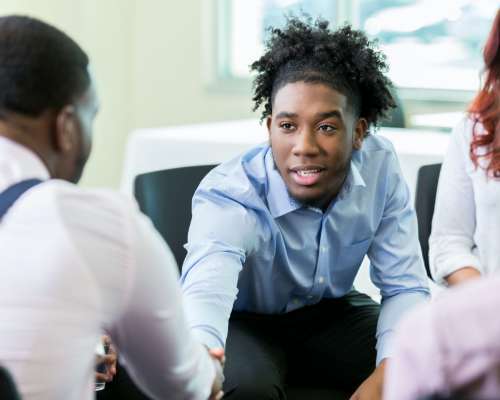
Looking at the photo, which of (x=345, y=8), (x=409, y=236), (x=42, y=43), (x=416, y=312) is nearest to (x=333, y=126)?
(x=409, y=236)

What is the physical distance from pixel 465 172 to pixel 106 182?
356cm

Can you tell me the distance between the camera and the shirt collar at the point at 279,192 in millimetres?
1799

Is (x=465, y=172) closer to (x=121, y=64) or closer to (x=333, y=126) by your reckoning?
(x=333, y=126)

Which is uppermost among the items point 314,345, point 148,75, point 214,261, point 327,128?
point 327,128

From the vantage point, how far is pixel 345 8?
5.09 m

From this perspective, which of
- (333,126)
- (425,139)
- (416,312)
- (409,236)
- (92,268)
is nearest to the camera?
(416,312)

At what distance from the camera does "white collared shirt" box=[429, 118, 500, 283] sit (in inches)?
71.8

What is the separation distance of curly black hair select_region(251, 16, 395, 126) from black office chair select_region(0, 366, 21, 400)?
1.09 meters

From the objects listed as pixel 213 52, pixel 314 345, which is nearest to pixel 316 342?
pixel 314 345

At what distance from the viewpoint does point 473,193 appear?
189 cm

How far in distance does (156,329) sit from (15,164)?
258 millimetres

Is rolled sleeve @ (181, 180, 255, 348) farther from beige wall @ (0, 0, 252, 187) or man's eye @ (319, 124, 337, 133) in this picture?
beige wall @ (0, 0, 252, 187)

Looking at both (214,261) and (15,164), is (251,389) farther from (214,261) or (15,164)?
(15,164)

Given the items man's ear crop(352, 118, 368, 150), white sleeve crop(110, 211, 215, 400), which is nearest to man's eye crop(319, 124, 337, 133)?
man's ear crop(352, 118, 368, 150)
